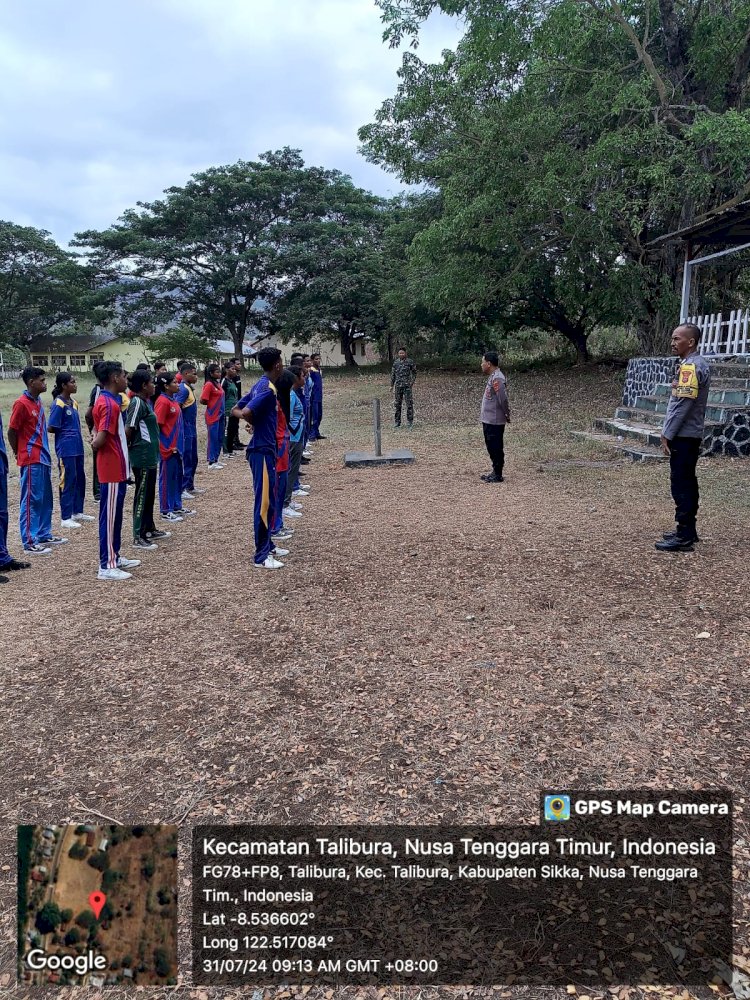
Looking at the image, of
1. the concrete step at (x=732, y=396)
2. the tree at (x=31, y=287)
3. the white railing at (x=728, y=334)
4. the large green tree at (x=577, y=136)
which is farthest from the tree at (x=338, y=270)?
the concrete step at (x=732, y=396)

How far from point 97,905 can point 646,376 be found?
13592 millimetres

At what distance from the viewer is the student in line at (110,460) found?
5.36 m

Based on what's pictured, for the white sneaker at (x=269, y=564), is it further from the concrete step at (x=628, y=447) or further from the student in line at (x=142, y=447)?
the concrete step at (x=628, y=447)

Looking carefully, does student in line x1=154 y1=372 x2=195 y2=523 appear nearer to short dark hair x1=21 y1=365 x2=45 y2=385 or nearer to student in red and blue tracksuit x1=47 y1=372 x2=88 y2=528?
student in red and blue tracksuit x1=47 y1=372 x2=88 y2=528

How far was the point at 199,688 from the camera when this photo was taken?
3.57 meters

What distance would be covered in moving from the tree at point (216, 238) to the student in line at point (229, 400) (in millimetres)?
22193

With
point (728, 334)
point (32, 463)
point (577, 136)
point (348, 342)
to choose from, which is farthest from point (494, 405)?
point (348, 342)

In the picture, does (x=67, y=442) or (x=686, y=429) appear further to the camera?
(x=67, y=442)

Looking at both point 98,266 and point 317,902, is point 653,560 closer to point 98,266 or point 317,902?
point 317,902

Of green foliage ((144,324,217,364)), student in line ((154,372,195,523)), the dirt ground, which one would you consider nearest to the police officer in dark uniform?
the dirt ground

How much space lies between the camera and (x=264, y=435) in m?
5.40

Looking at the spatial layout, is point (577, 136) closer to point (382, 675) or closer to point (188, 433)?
point (188, 433)

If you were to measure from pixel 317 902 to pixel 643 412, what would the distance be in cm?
1132

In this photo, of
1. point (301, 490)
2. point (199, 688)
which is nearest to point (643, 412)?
point (301, 490)
